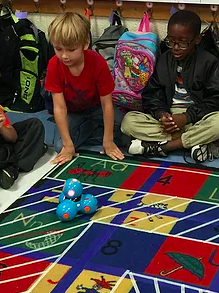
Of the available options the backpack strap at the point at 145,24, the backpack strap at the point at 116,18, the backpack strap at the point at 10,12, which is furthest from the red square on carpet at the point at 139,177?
the backpack strap at the point at 10,12

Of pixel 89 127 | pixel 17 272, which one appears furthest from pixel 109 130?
pixel 17 272

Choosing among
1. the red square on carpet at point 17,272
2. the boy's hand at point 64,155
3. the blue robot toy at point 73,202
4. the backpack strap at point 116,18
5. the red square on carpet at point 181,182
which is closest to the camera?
the red square on carpet at point 17,272

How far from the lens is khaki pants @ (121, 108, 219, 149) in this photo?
2154 mm

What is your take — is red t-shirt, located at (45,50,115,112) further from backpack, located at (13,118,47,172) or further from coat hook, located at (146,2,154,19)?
coat hook, located at (146,2,154,19)

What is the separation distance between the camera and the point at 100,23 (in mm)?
2711

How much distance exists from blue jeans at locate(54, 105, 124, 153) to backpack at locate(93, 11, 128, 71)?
314 mm

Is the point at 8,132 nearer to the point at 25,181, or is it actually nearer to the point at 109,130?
the point at 25,181

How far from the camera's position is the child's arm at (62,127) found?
2.19m

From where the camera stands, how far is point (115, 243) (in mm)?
1643

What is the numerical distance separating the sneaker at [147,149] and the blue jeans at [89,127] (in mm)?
135

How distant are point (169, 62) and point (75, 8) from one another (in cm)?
73

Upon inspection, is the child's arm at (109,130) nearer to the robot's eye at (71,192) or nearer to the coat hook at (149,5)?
the robot's eye at (71,192)

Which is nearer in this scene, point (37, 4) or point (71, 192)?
point (71, 192)

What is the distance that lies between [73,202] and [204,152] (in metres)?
0.65
